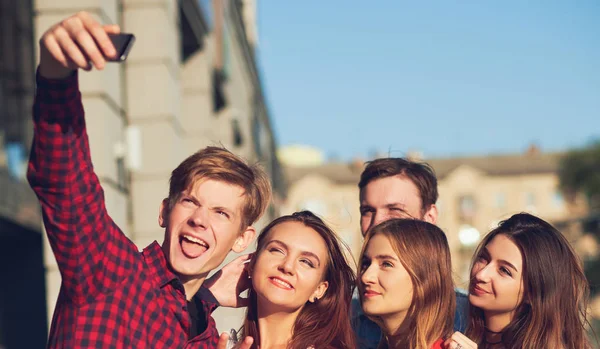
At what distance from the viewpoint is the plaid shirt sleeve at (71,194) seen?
218 cm

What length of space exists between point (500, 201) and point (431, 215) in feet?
205

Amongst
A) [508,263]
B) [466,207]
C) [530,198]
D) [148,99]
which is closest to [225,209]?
[508,263]

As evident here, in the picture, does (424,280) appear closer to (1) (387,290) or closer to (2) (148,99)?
(1) (387,290)

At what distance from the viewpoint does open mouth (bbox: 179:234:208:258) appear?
120 inches

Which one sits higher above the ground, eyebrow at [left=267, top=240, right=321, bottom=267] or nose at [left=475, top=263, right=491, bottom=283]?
eyebrow at [left=267, top=240, right=321, bottom=267]

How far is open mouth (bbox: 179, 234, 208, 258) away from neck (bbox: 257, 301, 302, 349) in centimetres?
58

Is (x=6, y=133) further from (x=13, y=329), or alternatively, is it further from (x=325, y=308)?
(x=325, y=308)

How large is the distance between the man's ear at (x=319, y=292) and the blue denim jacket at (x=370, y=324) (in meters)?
0.32

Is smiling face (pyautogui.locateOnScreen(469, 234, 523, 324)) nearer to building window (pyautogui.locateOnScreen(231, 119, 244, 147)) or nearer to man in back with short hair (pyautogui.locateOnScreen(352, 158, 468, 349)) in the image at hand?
man in back with short hair (pyautogui.locateOnScreen(352, 158, 468, 349))

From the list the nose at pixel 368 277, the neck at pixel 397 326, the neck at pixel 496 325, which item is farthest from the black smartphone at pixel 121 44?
the neck at pixel 496 325

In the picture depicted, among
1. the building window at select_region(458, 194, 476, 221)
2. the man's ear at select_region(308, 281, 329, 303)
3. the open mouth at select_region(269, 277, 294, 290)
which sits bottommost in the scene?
the building window at select_region(458, 194, 476, 221)

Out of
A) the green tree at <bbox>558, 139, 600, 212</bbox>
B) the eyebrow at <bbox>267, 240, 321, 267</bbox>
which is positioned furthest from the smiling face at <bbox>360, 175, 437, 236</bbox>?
the green tree at <bbox>558, 139, 600, 212</bbox>

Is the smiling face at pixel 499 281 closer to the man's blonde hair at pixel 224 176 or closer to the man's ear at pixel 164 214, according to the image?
the man's blonde hair at pixel 224 176

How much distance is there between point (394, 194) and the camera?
4312 millimetres
